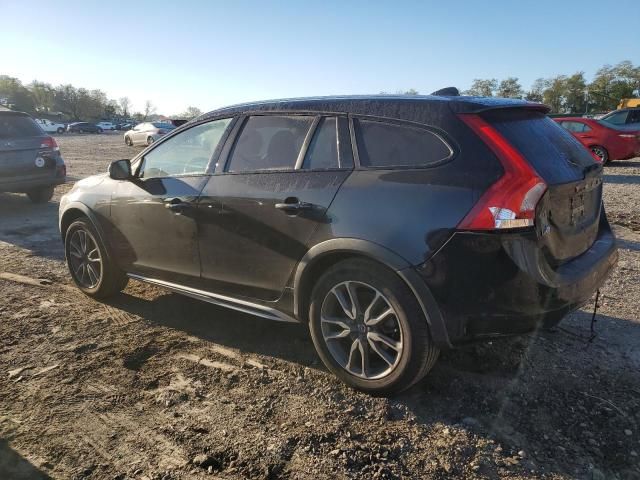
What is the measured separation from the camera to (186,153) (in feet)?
13.0

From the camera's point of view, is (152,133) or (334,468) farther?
(152,133)

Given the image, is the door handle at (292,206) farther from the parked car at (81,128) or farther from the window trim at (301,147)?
the parked car at (81,128)

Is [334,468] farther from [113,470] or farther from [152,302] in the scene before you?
[152,302]

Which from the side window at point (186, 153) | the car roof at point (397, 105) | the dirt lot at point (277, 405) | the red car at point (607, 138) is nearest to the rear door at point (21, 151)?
the dirt lot at point (277, 405)

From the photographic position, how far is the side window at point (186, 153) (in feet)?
12.5

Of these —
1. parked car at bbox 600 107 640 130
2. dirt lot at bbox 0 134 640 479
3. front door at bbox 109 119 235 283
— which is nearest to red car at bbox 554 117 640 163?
parked car at bbox 600 107 640 130

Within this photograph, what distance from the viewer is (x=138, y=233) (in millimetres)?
4113

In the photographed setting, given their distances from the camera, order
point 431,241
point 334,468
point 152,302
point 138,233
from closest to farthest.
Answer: point 334,468 → point 431,241 → point 138,233 → point 152,302

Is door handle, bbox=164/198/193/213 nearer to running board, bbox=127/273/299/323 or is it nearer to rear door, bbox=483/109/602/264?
running board, bbox=127/273/299/323

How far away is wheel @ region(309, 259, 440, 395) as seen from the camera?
9.01 ft

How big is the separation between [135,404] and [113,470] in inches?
22.2

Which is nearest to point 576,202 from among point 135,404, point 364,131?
point 364,131

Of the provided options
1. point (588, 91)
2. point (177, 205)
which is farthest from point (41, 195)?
point (588, 91)

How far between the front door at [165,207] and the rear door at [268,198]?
16cm
